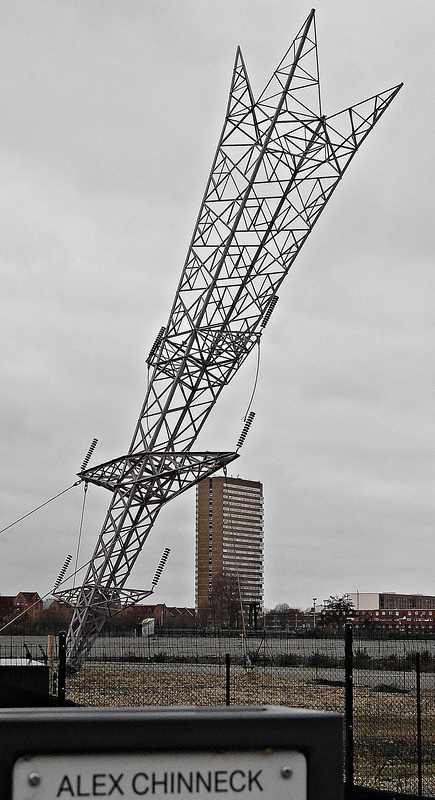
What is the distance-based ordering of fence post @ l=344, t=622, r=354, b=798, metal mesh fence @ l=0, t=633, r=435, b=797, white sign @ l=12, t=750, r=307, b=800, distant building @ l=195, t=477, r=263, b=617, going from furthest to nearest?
distant building @ l=195, t=477, r=263, b=617 < metal mesh fence @ l=0, t=633, r=435, b=797 < fence post @ l=344, t=622, r=354, b=798 < white sign @ l=12, t=750, r=307, b=800

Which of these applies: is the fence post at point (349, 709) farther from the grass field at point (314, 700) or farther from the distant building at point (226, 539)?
the distant building at point (226, 539)

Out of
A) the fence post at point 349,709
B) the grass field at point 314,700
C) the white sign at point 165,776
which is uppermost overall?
the white sign at point 165,776

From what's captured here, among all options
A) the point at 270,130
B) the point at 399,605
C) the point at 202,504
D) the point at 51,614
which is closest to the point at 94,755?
the point at 270,130

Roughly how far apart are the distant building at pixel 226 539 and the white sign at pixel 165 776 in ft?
183

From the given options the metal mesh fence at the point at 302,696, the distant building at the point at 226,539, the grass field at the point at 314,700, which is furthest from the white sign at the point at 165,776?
the distant building at the point at 226,539

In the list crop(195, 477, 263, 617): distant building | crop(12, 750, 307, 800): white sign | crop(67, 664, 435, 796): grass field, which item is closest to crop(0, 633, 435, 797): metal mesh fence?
crop(67, 664, 435, 796): grass field

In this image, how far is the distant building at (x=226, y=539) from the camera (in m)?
63.4

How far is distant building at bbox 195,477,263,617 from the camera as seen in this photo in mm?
63375

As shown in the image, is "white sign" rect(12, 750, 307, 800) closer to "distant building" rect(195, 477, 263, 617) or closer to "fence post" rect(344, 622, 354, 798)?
"fence post" rect(344, 622, 354, 798)

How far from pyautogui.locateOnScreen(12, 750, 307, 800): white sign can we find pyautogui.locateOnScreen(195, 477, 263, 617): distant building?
55.6 metres

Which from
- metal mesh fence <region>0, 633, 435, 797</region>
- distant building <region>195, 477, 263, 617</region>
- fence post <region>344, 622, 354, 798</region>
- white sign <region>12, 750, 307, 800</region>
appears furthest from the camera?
distant building <region>195, 477, 263, 617</region>

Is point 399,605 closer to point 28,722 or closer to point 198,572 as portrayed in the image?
point 198,572

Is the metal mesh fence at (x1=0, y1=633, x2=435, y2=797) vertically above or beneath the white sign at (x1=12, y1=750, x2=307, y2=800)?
beneath

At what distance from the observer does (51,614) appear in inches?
1464
